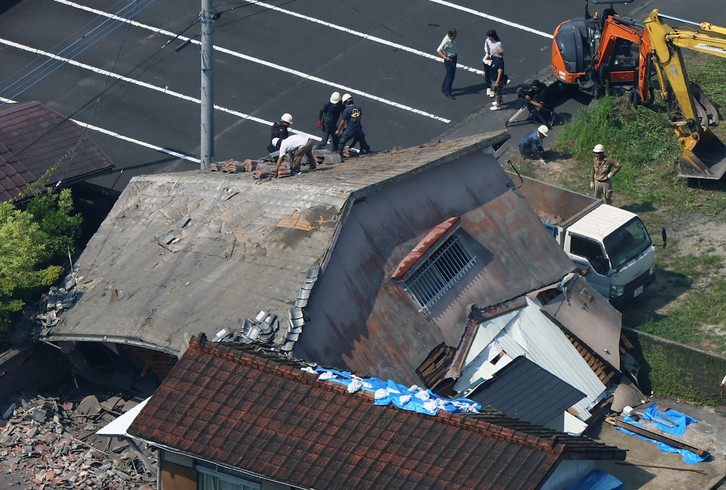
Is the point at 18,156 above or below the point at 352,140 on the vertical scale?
above

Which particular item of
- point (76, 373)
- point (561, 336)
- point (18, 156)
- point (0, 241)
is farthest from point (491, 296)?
point (18, 156)

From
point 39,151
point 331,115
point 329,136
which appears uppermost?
point 39,151

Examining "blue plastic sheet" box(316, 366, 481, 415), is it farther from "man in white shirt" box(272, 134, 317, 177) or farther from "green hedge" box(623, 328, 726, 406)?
"man in white shirt" box(272, 134, 317, 177)

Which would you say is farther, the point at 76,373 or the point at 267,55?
the point at 267,55

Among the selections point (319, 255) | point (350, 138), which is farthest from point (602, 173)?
point (319, 255)

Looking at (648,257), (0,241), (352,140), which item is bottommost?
(648,257)

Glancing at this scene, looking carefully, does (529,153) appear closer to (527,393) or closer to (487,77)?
(487,77)

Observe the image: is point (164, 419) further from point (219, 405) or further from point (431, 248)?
point (431, 248)
